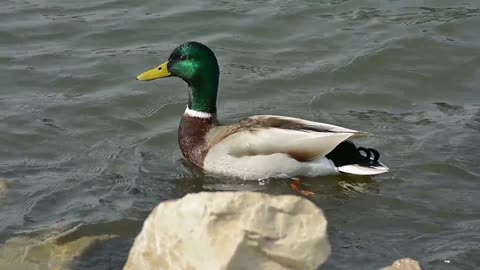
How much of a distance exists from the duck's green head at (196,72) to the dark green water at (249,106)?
471mm

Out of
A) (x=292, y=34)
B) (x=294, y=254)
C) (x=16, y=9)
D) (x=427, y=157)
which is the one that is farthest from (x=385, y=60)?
(x=294, y=254)

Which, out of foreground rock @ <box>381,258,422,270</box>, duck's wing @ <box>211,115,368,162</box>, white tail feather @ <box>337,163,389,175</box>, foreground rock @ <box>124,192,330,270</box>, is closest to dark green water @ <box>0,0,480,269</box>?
white tail feather @ <box>337,163,389,175</box>

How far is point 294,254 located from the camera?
4230 mm

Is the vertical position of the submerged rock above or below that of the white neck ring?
below

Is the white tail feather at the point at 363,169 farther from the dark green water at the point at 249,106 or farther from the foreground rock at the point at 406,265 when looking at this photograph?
the foreground rock at the point at 406,265

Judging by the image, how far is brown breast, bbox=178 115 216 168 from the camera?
7.65 metres

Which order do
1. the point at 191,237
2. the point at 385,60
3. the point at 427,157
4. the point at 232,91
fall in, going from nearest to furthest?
the point at 191,237, the point at 427,157, the point at 232,91, the point at 385,60

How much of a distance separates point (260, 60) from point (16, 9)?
3178 millimetres

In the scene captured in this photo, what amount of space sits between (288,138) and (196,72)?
125cm

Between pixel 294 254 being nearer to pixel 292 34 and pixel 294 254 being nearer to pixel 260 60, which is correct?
pixel 260 60

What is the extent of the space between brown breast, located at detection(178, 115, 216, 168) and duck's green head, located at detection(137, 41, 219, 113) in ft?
0.48

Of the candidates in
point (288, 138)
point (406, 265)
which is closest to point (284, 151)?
point (288, 138)

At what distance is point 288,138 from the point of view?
7.16 metres

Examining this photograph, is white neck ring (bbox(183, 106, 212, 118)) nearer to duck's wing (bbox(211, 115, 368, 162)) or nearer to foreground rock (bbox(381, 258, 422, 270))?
duck's wing (bbox(211, 115, 368, 162))
